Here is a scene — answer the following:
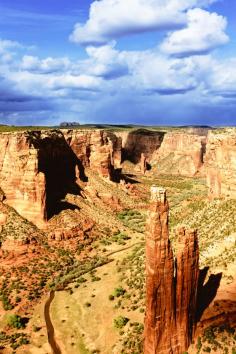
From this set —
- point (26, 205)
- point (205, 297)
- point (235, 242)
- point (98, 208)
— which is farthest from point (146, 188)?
point (205, 297)

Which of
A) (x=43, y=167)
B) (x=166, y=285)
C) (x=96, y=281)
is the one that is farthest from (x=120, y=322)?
(x=43, y=167)

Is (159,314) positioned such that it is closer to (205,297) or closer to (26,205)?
(205,297)

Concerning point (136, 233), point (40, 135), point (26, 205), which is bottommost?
point (136, 233)

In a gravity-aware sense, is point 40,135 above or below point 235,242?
above

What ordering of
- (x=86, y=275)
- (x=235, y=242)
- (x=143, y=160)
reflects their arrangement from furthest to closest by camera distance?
1. (x=143, y=160)
2. (x=86, y=275)
3. (x=235, y=242)

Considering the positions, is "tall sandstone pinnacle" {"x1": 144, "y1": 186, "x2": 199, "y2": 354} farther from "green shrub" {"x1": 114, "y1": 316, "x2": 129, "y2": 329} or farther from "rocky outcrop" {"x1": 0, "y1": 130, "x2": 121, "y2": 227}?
"rocky outcrop" {"x1": 0, "y1": 130, "x2": 121, "y2": 227}

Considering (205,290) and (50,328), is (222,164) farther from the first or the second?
(50,328)

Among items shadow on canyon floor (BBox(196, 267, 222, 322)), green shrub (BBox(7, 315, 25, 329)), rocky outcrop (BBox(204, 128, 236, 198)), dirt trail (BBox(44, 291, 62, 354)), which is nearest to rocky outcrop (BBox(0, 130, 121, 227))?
dirt trail (BBox(44, 291, 62, 354))

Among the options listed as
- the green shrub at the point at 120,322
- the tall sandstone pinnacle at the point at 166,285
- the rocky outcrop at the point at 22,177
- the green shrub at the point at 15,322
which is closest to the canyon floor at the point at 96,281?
the green shrub at the point at 120,322
